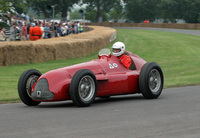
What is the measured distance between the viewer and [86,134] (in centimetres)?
532

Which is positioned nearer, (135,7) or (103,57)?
(103,57)

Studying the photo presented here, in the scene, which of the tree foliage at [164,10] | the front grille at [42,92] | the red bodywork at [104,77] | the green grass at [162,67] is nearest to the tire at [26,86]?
the red bodywork at [104,77]

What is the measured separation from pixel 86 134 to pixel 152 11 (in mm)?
96334

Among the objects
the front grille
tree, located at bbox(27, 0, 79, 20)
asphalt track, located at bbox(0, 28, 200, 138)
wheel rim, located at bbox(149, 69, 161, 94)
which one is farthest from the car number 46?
tree, located at bbox(27, 0, 79, 20)

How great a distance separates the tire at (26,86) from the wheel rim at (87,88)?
1.21 metres

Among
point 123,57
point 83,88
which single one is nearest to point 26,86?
point 83,88

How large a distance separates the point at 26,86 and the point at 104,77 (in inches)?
64.9

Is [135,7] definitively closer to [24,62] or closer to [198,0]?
[198,0]

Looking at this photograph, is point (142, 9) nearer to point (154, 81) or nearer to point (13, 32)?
point (13, 32)

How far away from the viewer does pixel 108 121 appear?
6129 mm

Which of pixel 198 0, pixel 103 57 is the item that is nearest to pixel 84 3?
pixel 198 0

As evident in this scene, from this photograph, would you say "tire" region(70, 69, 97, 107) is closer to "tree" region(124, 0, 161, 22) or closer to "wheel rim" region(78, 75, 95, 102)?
"wheel rim" region(78, 75, 95, 102)

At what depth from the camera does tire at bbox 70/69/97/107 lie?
7406 millimetres

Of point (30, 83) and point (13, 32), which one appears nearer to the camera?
point (30, 83)
